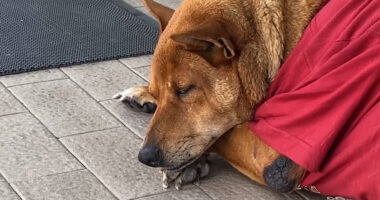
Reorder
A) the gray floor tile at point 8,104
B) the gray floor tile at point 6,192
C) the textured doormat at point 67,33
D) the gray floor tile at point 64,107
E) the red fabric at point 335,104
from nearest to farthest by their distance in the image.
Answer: the red fabric at point 335,104 < the gray floor tile at point 6,192 < the gray floor tile at point 64,107 < the gray floor tile at point 8,104 < the textured doormat at point 67,33

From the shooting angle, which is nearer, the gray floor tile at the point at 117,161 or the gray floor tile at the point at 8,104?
the gray floor tile at the point at 117,161

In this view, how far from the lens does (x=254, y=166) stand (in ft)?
11.9

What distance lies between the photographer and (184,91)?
3.56 meters

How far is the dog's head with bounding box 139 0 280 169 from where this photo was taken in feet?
11.5

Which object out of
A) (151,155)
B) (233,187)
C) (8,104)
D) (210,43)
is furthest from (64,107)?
(210,43)

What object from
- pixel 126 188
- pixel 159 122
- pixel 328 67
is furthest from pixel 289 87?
pixel 126 188

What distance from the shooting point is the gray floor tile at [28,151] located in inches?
150

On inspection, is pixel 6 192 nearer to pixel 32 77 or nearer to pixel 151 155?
pixel 151 155

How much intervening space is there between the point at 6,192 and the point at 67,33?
6.13 feet

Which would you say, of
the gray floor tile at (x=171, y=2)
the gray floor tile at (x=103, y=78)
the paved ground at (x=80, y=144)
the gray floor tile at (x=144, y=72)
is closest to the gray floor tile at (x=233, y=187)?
the paved ground at (x=80, y=144)

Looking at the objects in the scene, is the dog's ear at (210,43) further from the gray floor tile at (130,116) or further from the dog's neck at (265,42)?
the gray floor tile at (130,116)

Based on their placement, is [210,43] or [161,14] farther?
[161,14]

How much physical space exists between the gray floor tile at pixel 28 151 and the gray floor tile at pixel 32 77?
0.41 m

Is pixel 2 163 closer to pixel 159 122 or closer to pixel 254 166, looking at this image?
pixel 159 122
